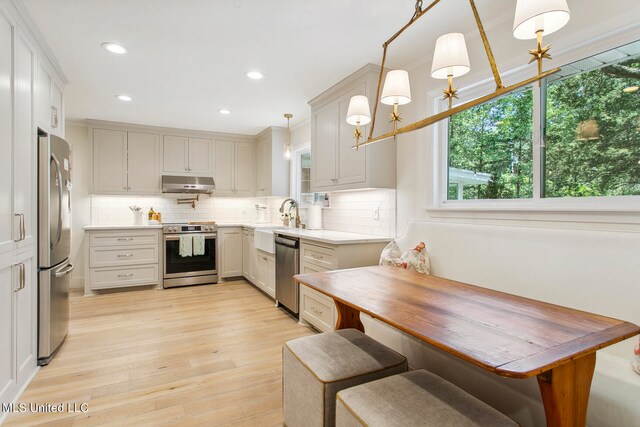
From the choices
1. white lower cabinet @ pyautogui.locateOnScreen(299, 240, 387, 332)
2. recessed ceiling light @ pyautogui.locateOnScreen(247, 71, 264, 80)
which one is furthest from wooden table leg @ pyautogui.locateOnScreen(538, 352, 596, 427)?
recessed ceiling light @ pyautogui.locateOnScreen(247, 71, 264, 80)

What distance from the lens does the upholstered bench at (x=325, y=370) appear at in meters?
1.45

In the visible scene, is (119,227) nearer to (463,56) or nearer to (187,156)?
(187,156)

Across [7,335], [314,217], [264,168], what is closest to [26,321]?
[7,335]

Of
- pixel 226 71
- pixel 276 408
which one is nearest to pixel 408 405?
pixel 276 408

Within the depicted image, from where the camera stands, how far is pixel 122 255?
4.55m

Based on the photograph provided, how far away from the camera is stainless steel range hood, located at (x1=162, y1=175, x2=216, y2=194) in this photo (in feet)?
16.2

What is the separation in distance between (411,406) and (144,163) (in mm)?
5004

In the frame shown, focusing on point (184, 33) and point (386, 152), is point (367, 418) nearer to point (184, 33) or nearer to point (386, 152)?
point (386, 152)

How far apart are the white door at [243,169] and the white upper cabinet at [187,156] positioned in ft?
1.44

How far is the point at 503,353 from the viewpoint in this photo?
0.92 meters

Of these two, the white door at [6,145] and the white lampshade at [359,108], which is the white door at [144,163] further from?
the white lampshade at [359,108]

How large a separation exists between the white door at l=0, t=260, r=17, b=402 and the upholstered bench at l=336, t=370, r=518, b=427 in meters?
1.92

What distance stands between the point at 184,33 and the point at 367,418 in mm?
2633

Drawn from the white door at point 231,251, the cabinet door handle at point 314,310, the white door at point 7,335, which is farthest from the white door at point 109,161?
the cabinet door handle at point 314,310
